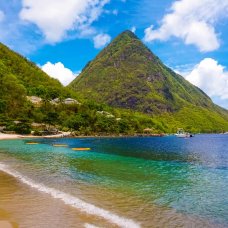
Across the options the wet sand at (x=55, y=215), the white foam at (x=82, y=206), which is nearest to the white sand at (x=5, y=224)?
the wet sand at (x=55, y=215)

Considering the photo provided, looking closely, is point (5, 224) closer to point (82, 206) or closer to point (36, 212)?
point (36, 212)

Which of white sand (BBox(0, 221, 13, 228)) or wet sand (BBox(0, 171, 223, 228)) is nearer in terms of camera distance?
white sand (BBox(0, 221, 13, 228))

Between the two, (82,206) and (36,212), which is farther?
(82,206)

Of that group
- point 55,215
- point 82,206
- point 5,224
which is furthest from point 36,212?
point 82,206

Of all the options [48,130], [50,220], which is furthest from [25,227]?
[48,130]

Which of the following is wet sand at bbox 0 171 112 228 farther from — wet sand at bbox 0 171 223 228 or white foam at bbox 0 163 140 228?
white foam at bbox 0 163 140 228

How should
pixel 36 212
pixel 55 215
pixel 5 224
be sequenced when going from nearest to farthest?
pixel 5 224 < pixel 55 215 < pixel 36 212

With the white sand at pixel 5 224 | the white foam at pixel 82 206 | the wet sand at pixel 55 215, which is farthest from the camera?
the white foam at pixel 82 206

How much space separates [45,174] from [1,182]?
7.56 m

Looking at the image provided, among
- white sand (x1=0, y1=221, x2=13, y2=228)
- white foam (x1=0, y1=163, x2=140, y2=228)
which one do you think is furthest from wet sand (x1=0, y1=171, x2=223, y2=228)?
white foam (x1=0, y1=163, x2=140, y2=228)

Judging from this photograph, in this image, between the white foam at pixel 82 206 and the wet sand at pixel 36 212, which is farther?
the white foam at pixel 82 206

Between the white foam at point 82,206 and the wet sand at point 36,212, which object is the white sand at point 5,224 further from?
the white foam at point 82,206

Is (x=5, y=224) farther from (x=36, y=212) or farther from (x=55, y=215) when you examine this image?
(x=55, y=215)

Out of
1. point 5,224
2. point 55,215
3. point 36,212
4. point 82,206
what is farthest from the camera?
point 82,206
